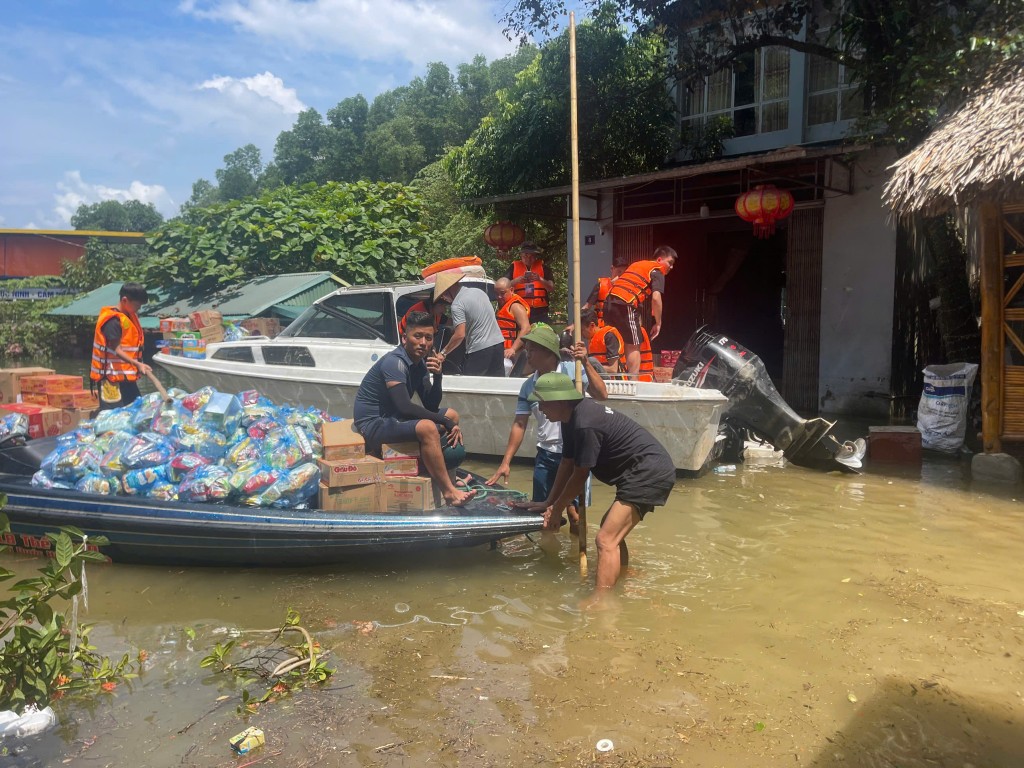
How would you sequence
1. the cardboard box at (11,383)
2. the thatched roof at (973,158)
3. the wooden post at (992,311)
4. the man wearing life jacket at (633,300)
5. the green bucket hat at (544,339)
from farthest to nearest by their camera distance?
the man wearing life jacket at (633,300), the cardboard box at (11,383), the wooden post at (992,311), the thatched roof at (973,158), the green bucket hat at (544,339)

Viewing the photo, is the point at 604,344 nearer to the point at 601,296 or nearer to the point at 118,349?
the point at 601,296

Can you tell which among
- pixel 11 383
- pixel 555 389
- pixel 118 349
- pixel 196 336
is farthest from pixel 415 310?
pixel 196 336

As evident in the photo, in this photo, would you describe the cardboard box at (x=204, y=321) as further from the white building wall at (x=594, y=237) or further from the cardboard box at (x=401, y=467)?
the cardboard box at (x=401, y=467)

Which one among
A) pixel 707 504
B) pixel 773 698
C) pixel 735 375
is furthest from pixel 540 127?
pixel 773 698

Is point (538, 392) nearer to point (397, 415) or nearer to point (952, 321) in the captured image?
point (397, 415)

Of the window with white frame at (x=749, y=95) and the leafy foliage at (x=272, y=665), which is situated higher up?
the window with white frame at (x=749, y=95)

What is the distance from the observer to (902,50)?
8.41 meters

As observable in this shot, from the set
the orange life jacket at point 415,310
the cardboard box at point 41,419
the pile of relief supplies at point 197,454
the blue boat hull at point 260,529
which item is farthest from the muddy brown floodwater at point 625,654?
the orange life jacket at point 415,310

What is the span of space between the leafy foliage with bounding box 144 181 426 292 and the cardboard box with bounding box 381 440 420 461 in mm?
10058

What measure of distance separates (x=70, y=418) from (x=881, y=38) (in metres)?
9.00

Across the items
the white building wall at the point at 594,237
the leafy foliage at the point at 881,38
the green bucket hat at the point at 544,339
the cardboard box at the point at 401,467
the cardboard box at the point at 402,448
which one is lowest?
the cardboard box at the point at 401,467

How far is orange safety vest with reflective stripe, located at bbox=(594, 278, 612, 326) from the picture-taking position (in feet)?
28.5

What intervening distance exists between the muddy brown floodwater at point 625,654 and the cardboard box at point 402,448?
0.69 meters

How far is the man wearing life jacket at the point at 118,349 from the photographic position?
711cm
